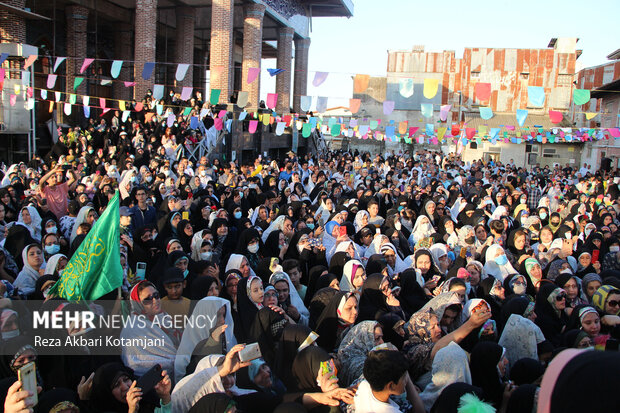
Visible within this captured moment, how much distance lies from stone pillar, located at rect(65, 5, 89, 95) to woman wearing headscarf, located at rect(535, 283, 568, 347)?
19393 millimetres

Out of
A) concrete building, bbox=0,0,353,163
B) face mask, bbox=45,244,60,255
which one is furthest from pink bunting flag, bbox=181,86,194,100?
face mask, bbox=45,244,60,255

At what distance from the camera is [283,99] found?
88.4 feet

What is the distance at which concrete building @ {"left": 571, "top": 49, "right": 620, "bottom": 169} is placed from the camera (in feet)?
85.9

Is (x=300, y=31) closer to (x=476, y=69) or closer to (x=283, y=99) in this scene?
(x=283, y=99)

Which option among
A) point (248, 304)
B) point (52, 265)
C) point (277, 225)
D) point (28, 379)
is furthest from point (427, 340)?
point (277, 225)

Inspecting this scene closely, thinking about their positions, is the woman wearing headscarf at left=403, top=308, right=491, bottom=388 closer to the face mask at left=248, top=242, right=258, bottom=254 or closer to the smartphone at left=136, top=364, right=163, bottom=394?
the smartphone at left=136, top=364, right=163, bottom=394

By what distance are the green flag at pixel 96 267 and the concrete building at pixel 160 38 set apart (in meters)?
12.1

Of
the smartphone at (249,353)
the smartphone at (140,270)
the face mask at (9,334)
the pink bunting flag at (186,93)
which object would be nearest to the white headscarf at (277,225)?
the smartphone at (140,270)

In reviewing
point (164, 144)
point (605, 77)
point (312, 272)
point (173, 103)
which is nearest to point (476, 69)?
point (605, 77)

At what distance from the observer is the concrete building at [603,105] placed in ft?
85.9

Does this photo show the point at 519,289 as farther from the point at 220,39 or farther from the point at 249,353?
the point at 220,39

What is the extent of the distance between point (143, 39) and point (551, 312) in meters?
16.2

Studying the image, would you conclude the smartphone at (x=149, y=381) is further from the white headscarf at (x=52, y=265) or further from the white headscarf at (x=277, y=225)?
the white headscarf at (x=277, y=225)

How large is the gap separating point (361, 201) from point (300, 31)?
2038cm
